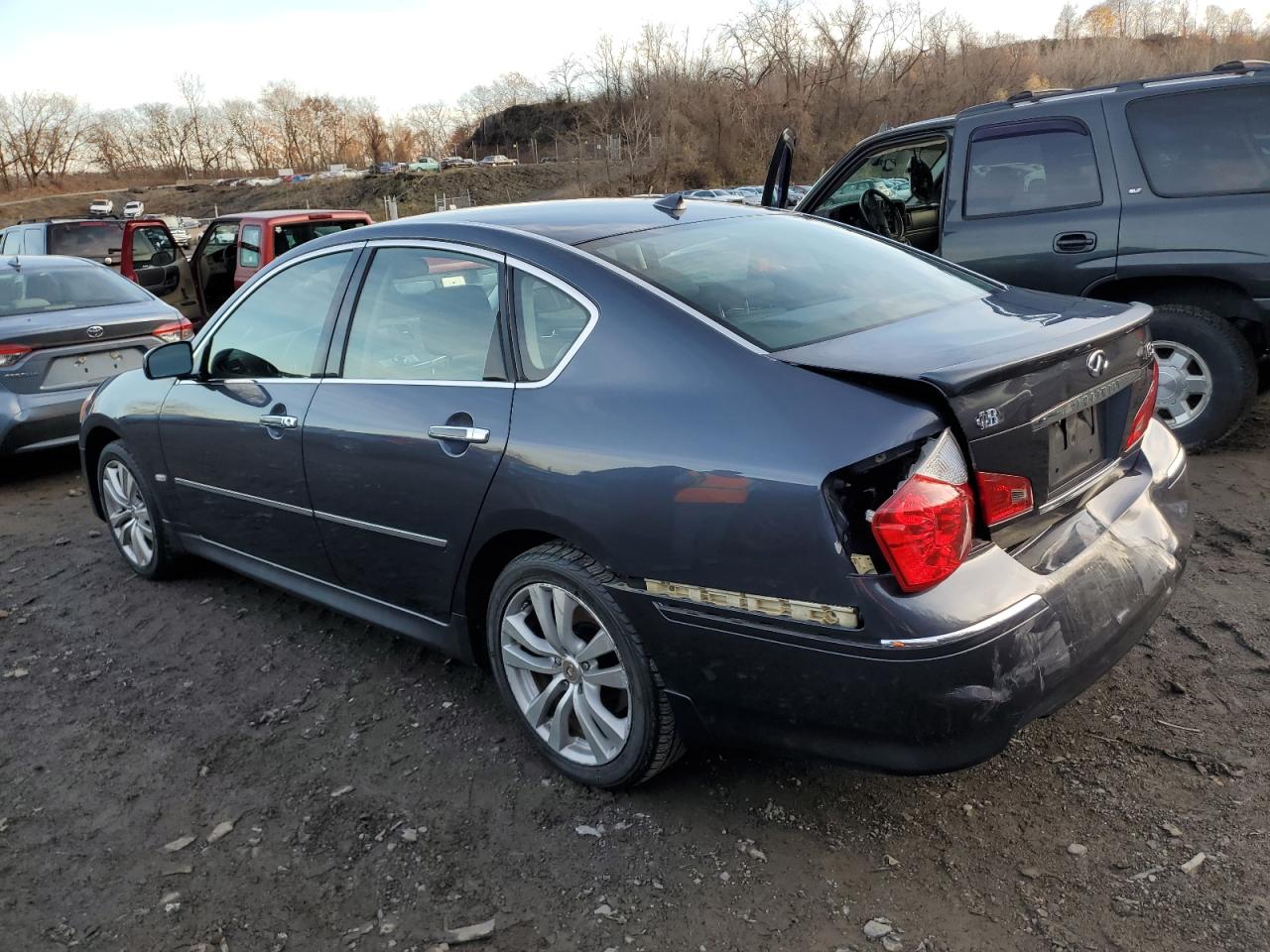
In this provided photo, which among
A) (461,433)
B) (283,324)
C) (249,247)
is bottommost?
(461,433)

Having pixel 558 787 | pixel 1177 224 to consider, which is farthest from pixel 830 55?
pixel 558 787

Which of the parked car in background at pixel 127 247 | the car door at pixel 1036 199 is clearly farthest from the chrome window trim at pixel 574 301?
the parked car in background at pixel 127 247

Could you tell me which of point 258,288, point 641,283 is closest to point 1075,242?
point 641,283

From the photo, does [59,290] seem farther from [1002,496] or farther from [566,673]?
[1002,496]

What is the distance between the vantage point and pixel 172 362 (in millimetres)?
4070

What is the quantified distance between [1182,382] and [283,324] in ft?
14.9

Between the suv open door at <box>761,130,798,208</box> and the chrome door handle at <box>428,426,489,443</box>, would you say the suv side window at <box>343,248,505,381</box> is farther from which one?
the suv open door at <box>761,130,798,208</box>

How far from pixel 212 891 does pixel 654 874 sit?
1159mm

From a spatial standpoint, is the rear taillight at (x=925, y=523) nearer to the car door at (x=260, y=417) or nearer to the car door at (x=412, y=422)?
the car door at (x=412, y=422)

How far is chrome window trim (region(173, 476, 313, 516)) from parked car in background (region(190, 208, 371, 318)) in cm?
581

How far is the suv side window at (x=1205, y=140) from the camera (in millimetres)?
4895

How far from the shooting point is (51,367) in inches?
255

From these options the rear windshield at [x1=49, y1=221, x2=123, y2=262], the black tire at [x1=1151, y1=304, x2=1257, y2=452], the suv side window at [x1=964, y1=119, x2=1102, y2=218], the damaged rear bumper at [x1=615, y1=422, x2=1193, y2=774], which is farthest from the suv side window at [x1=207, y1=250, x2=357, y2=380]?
the rear windshield at [x1=49, y1=221, x2=123, y2=262]

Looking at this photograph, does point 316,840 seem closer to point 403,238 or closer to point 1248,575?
point 403,238
